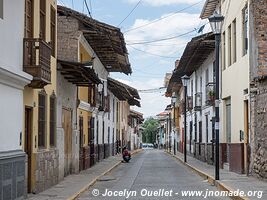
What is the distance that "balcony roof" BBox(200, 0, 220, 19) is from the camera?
27.9 metres

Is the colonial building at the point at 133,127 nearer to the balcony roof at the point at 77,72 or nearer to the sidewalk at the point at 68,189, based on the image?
the balcony roof at the point at 77,72

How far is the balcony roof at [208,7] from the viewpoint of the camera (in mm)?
27938

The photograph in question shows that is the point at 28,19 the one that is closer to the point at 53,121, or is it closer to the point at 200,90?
the point at 53,121

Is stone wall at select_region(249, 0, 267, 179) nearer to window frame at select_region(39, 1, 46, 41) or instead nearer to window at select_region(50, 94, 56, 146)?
window at select_region(50, 94, 56, 146)

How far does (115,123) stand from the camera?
47625mm

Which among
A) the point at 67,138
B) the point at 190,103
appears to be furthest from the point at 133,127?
the point at 67,138

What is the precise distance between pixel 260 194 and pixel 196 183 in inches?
221

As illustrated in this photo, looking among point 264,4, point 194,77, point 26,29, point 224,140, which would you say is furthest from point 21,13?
point 194,77

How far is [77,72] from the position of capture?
1886cm

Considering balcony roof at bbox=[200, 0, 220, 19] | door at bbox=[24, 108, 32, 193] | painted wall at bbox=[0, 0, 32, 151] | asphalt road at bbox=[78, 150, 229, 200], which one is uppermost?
balcony roof at bbox=[200, 0, 220, 19]

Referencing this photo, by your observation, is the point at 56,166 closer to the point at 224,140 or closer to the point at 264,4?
the point at 264,4

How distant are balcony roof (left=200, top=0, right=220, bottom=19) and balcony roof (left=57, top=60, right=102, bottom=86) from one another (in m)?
9.35

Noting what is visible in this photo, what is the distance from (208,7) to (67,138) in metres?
11.8

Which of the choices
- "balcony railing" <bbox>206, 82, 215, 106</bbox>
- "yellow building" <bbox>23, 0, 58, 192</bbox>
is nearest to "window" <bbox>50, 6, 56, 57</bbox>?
"yellow building" <bbox>23, 0, 58, 192</bbox>
